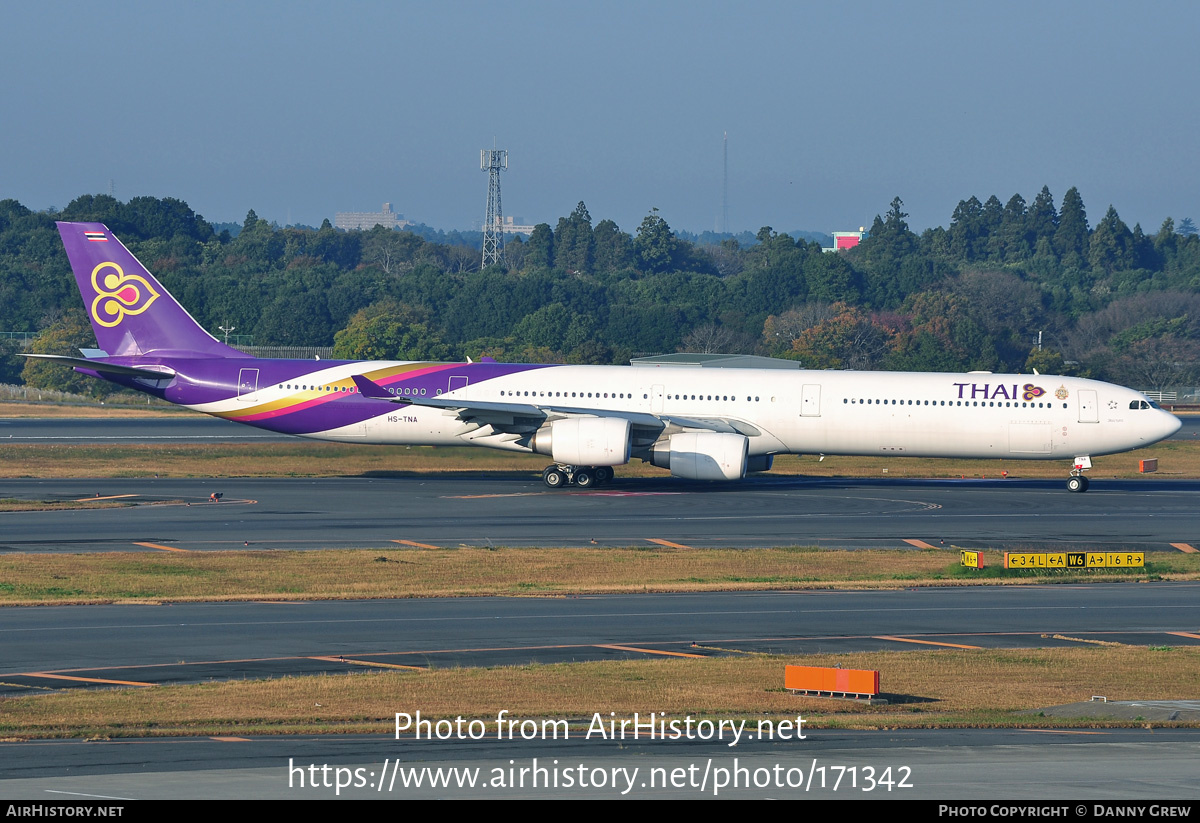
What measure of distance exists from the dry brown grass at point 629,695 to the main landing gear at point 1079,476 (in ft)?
87.0

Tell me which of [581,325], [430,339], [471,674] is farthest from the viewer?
[581,325]

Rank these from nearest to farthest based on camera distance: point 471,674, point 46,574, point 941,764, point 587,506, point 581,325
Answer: point 941,764, point 471,674, point 46,574, point 587,506, point 581,325

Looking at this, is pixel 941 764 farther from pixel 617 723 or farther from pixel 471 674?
pixel 471 674

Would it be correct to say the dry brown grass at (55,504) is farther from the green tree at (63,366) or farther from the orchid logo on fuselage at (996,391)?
the green tree at (63,366)

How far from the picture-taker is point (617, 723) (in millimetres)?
18125

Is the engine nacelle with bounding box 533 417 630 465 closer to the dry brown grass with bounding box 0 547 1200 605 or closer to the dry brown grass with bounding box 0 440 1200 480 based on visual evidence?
the dry brown grass with bounding box 0 440 1200 480

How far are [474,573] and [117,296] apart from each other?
25.4 m

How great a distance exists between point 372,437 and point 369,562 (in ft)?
58.4

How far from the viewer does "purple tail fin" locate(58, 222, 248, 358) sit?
50750mm

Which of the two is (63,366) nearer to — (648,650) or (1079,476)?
(1079,476)

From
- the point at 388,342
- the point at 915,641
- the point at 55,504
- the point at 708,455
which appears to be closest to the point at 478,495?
the point at 708,455

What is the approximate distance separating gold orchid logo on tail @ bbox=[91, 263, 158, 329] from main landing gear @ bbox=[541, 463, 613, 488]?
52.8 ft

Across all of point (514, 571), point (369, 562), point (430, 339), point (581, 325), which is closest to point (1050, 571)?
point (514, 571)

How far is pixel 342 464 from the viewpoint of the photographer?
55.1m
